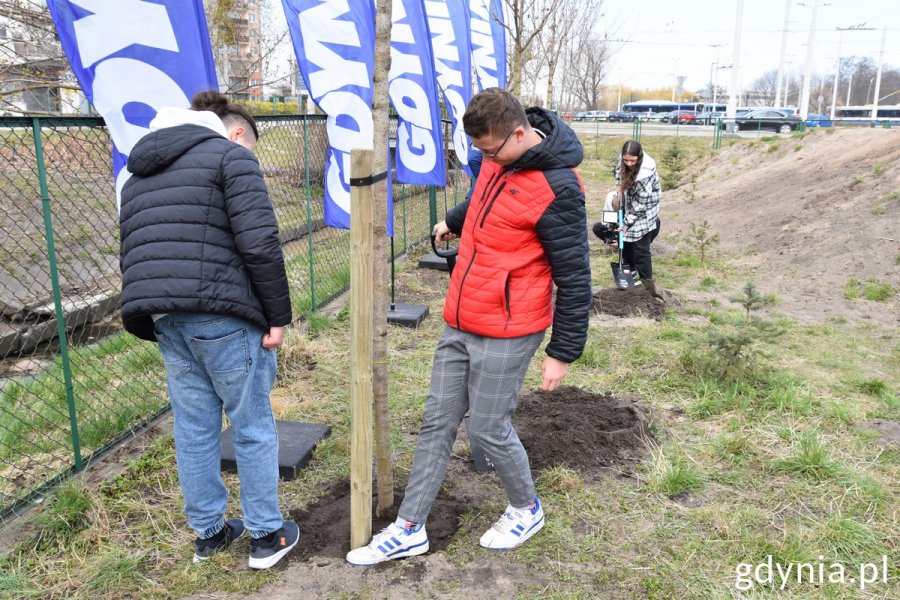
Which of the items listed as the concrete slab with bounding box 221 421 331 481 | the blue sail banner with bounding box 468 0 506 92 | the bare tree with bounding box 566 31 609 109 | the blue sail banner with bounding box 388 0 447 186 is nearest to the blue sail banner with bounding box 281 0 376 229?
the blue sail banner with bounding box 388 0 447 186

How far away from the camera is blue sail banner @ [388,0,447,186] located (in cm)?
516

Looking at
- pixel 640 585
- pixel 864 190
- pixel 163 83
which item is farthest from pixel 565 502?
pixel 864 190

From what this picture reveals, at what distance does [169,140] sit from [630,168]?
5048 mm

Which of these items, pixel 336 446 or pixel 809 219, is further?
pixel 809 219

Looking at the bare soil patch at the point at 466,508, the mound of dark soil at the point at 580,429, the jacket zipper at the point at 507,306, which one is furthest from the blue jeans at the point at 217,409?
the mound of dark soil at the point at 580,429

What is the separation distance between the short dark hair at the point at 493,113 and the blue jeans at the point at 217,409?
1075 millimetres

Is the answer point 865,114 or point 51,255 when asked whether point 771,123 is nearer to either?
point 865,114

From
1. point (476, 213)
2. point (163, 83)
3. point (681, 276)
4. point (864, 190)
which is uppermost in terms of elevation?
A: point (163, 83)

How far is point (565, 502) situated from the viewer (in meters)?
3.15

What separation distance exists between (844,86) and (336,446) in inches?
3941

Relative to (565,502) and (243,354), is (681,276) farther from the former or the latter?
(243,354)

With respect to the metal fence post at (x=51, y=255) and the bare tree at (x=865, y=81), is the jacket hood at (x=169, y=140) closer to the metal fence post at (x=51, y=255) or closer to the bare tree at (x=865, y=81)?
the metal fence post at (x=51, y=255)

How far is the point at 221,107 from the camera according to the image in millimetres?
2455
